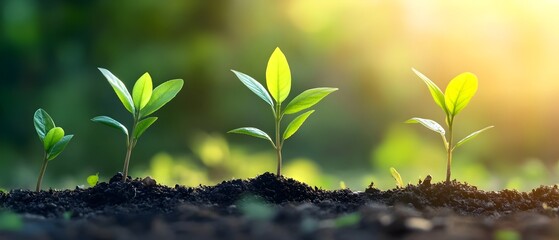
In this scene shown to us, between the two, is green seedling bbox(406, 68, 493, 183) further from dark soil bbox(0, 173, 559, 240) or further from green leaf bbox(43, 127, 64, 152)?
green leaf bbox(43, 127, 64, 152)

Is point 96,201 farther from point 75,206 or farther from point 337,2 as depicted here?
point 337,2

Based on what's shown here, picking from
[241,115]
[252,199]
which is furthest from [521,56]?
[252,199]

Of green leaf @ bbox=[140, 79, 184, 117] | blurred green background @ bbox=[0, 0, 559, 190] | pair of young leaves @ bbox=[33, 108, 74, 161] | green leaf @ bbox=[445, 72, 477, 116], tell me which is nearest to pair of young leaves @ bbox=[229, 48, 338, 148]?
green leaf @ bbox=[140, 79, 184, 117]

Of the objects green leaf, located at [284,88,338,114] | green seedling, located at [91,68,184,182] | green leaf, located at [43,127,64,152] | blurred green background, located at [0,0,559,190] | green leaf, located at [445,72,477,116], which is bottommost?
green leaf, located at [43,127,64,152]

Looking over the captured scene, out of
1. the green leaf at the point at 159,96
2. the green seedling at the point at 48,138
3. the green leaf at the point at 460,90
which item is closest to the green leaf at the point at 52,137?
the green seedling at the point at 48,138

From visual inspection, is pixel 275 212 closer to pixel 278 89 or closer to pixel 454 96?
pixel 278 89

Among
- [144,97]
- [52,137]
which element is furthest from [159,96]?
[52,137]

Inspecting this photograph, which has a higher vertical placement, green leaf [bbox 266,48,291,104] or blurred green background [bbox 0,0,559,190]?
blurred green background [bbox 0,0,559,190]
